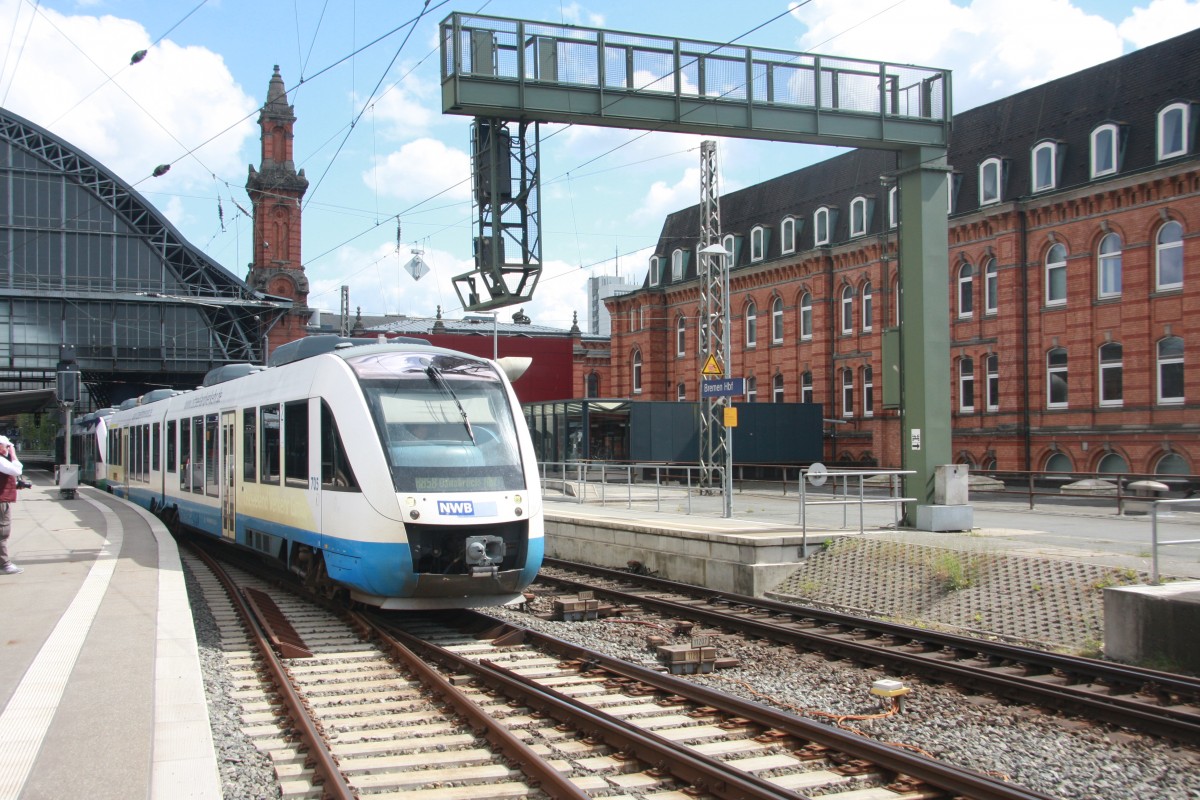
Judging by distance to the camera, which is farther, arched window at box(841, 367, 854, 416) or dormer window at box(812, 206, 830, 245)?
dormer window at box(812, 206, 830, 245)

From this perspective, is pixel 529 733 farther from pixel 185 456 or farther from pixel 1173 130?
pixel 1173 130

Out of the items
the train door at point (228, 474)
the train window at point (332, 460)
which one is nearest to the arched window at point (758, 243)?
the train door at point (228, 474)

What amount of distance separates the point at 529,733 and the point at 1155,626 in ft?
19.2

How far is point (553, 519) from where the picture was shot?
21.0 meters

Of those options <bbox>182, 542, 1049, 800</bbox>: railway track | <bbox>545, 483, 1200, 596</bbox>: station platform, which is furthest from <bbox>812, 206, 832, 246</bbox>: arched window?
<bbox>182, 542, 1049, 800</bbox>: railway track

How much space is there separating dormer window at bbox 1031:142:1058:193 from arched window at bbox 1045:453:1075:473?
8650 millimetres

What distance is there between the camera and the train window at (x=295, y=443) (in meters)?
11.7

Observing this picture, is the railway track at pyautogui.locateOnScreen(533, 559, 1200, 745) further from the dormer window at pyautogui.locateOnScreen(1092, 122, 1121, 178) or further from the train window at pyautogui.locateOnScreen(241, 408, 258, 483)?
the dormer window at pyautogui.locateOnScreen(1092, 122, 1121, 178)

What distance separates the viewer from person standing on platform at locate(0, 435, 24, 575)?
11.6 m

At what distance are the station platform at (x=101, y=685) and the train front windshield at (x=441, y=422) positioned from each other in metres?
2.46

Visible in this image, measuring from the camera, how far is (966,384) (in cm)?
3759

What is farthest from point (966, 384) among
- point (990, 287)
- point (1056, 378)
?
point (1056, 378)

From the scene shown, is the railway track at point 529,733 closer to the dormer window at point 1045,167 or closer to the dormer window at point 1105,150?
the dormer window at point 1105,150

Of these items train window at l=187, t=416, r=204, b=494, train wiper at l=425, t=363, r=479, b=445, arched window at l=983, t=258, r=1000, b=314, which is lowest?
train window at l=187, t=416, r=204, b=494
